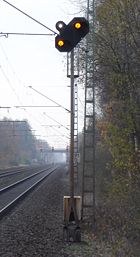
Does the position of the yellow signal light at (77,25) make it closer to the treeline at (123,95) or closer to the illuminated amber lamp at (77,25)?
the illuminated amber lamp at (77,25)

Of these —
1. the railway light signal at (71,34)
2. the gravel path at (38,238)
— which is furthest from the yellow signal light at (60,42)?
the gravel path at (38,238)

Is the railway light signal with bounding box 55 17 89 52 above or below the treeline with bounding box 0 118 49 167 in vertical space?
below

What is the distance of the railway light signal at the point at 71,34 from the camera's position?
12.6m

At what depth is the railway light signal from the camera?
12.6m

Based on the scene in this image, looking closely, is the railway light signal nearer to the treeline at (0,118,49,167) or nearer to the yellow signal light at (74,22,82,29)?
the yellow signal light at (74,22,82,29)

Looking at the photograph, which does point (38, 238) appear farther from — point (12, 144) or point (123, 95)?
point (12, 144)

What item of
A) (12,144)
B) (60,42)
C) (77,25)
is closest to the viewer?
(77,25)

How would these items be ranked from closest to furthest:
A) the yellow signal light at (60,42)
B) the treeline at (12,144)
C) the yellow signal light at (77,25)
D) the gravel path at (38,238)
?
the gravel path at (38,238)
the yellow signal light at (77,25)
the yellow signal light at (60,42)
the treeline at (12,144)

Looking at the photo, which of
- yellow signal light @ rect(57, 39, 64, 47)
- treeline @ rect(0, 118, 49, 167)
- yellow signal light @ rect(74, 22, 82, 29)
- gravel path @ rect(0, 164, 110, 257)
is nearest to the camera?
gravel path @ rect(0, 164, 110, 257)

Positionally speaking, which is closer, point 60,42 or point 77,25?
point 77,25

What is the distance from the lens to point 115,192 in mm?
14570

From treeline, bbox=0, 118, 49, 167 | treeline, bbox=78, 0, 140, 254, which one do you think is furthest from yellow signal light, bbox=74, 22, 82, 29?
treeline, bbox=0, 118, 49, 167

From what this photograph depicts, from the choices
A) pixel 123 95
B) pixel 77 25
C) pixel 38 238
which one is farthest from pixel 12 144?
pixel 77 25

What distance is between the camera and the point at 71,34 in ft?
41.8
